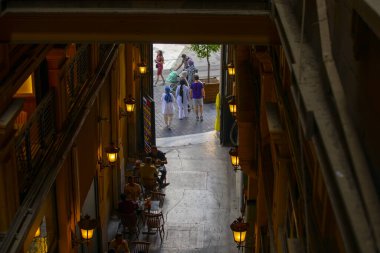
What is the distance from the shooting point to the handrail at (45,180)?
7.35 meters

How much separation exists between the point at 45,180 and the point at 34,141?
781 mm

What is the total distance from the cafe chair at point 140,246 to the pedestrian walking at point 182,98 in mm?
9482

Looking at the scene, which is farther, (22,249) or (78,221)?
(78,221)

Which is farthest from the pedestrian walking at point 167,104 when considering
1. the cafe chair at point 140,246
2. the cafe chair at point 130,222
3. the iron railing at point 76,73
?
the iron railing at point 76,73

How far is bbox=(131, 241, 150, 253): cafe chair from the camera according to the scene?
46.6 ft

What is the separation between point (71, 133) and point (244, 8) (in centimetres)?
505

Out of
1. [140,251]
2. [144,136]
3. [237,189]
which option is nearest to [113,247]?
[140,251]

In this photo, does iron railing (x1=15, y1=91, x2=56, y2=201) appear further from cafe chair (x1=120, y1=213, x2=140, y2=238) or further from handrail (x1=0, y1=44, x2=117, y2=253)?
cafe chair (x1=120, y1=213, x2=140, y2=238)

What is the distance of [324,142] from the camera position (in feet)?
10.4

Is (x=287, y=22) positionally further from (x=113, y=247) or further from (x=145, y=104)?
(x=145, y=104)

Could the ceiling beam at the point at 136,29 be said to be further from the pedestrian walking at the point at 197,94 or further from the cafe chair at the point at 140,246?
the pedestrian walking at the point at 197,94

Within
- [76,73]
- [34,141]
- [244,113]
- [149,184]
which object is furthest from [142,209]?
[34,141]

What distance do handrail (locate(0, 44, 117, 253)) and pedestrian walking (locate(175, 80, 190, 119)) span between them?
11297mm

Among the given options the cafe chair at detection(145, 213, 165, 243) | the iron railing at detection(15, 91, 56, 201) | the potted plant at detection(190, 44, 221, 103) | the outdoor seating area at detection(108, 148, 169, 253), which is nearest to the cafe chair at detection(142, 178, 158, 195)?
the outdoor seating area at detection(108, 148, 169, 253)
